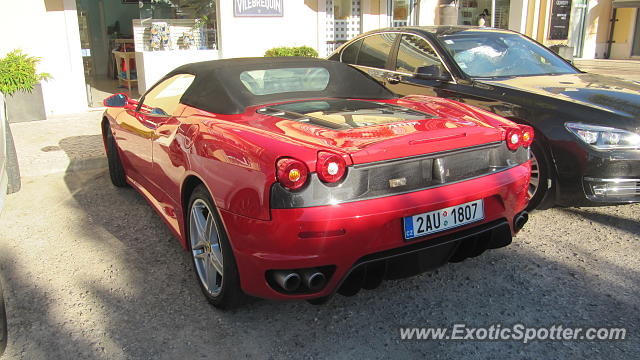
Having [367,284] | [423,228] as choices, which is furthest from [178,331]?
[423,228]

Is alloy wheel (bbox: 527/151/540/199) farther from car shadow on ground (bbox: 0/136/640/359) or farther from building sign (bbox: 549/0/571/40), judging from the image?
building sign (bbox: 549/0/571/40)

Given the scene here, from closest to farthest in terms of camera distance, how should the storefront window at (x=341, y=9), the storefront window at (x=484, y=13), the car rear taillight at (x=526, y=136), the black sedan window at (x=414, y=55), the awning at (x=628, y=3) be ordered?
the car rear taillight at (x=526, y=136) → the black sedan window at (x=414, y=55) → the storefront window at (x=341, y=9) → the storefront window at (x=484, y=13) → the awning at (x=628, y=3)

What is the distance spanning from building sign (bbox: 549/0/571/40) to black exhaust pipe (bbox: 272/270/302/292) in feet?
64.4

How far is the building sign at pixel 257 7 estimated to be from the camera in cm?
1081

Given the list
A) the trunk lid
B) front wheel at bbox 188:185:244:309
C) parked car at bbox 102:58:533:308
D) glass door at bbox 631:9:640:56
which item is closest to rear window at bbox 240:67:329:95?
parked car at bbox 102:58:533:308

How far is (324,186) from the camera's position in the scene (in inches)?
92.2

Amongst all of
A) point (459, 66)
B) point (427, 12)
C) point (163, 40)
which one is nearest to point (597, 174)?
point (459, 66)

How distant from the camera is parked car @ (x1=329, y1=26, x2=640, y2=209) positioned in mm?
3719

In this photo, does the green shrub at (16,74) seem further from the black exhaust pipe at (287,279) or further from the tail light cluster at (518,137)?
the tail light cluster at (518,137)

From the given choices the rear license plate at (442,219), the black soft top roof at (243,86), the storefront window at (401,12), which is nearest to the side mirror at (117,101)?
the black soft top roof at (243,86)

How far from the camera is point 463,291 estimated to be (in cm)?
312

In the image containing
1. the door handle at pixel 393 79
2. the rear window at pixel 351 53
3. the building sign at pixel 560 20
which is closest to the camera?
the door handle at pixel 393 79

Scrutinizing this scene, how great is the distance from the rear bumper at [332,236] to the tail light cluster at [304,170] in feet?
0.40

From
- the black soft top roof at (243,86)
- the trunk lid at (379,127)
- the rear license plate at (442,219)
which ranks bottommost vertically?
the rear license plate at (442,219)
